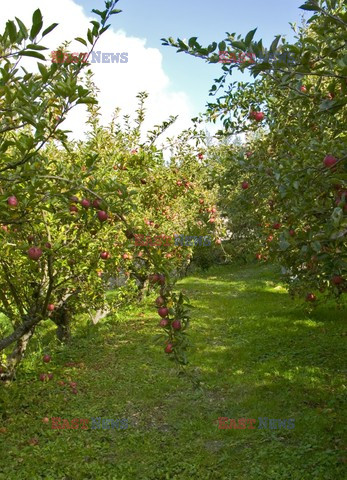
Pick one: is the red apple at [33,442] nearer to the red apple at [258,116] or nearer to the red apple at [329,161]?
the red apple at [329,161]

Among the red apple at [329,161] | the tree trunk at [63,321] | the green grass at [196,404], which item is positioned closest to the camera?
the red apple at [329,161]

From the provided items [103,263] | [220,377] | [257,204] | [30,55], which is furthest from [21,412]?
[30,55]

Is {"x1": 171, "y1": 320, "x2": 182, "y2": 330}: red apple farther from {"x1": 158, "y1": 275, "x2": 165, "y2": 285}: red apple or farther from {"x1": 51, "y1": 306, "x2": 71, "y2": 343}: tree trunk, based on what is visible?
{"x1": 51, "y1": 306, "x2": 71, "y2": 343}: tree trunk

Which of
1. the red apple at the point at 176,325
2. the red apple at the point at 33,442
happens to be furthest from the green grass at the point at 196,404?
the red apple at the point at 176,325

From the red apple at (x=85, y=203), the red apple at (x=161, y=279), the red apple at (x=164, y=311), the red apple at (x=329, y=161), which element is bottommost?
the red apple at (x=164, y=311)

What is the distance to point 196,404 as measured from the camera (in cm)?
669

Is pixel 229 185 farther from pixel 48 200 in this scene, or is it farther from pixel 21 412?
pixel 21 412

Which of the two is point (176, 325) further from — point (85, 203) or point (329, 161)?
point (329, 161)

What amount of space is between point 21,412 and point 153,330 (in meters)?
4.67

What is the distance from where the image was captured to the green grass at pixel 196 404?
5.02 meters

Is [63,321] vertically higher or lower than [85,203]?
lower

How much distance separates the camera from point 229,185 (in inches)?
245

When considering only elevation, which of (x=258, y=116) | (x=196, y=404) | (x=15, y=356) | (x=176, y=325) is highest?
(x=258, y=116)

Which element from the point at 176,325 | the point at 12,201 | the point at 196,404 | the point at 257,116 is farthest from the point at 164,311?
the point at 196,404
